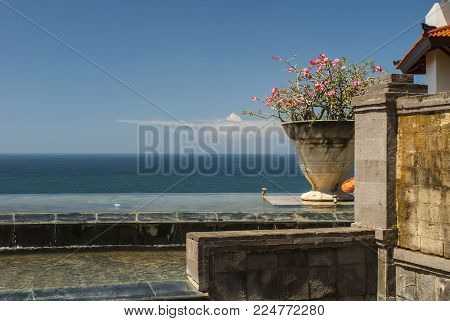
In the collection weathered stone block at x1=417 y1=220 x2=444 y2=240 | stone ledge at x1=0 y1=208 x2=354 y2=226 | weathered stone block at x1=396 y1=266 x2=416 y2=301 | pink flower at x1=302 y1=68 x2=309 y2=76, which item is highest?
pink flower at x1=302 y1=68 x2=309 y2=76

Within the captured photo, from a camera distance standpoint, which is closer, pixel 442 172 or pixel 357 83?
pixel 442 172

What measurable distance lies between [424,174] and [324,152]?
589cm

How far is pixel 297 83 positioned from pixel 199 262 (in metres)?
7.77

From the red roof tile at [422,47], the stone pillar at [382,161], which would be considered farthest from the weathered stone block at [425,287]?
the red roof tile at [422,47]

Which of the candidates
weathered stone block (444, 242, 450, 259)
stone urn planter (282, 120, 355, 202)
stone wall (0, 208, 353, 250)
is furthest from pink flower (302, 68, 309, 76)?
weathered stone block (444, 242, 450, 259)

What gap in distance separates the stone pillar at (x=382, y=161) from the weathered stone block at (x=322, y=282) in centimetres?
70

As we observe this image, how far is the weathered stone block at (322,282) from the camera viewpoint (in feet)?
23.4

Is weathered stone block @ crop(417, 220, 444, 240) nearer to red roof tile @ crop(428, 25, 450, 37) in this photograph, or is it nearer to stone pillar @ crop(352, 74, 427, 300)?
stone pillar @ crop(352, 74, 427, 300)

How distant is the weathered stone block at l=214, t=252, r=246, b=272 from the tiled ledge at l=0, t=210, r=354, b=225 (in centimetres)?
312

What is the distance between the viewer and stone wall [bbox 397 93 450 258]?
6766 mm

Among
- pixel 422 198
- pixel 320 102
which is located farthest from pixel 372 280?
pixel 320 102

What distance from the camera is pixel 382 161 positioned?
748cm

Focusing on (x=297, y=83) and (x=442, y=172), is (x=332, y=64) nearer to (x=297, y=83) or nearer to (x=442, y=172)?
(x=297, y=83)

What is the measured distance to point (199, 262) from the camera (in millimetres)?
6547
